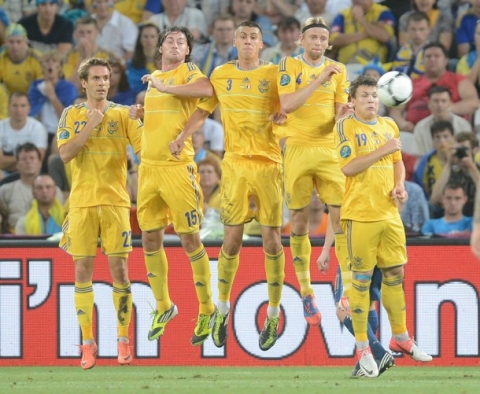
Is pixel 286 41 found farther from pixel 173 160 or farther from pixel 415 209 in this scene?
pixel 173 160

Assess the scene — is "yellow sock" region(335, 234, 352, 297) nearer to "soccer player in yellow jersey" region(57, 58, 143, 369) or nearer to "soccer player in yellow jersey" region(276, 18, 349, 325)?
"soccer player in yellow jersey" region(276, 18, 349, 325)

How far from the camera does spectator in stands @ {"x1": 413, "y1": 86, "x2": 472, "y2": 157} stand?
1373cm

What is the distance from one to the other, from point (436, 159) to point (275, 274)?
379 cm

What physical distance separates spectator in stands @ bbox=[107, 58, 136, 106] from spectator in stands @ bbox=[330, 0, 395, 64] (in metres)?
2.56

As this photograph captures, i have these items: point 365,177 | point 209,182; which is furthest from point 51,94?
point 365,177

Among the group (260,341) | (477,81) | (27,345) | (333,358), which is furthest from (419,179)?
(27,345)

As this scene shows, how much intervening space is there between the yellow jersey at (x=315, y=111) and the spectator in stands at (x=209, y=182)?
297 cm

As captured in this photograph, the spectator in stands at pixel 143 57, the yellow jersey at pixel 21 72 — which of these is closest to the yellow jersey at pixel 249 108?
the spectator in stands at pixel 143 57

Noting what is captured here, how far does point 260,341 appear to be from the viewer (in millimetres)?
10453

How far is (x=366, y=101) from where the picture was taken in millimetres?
9648

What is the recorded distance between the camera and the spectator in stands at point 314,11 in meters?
15.0

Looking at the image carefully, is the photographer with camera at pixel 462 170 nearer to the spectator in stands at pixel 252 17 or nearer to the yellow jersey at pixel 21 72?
the spectator in stands at pixel 252 17

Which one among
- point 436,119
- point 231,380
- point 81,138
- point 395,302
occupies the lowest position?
point 231,380

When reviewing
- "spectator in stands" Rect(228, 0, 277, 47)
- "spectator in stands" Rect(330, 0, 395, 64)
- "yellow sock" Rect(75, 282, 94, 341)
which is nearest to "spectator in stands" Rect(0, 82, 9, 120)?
A: "spectator in stands" Rect(228, 0, 277, 47)
